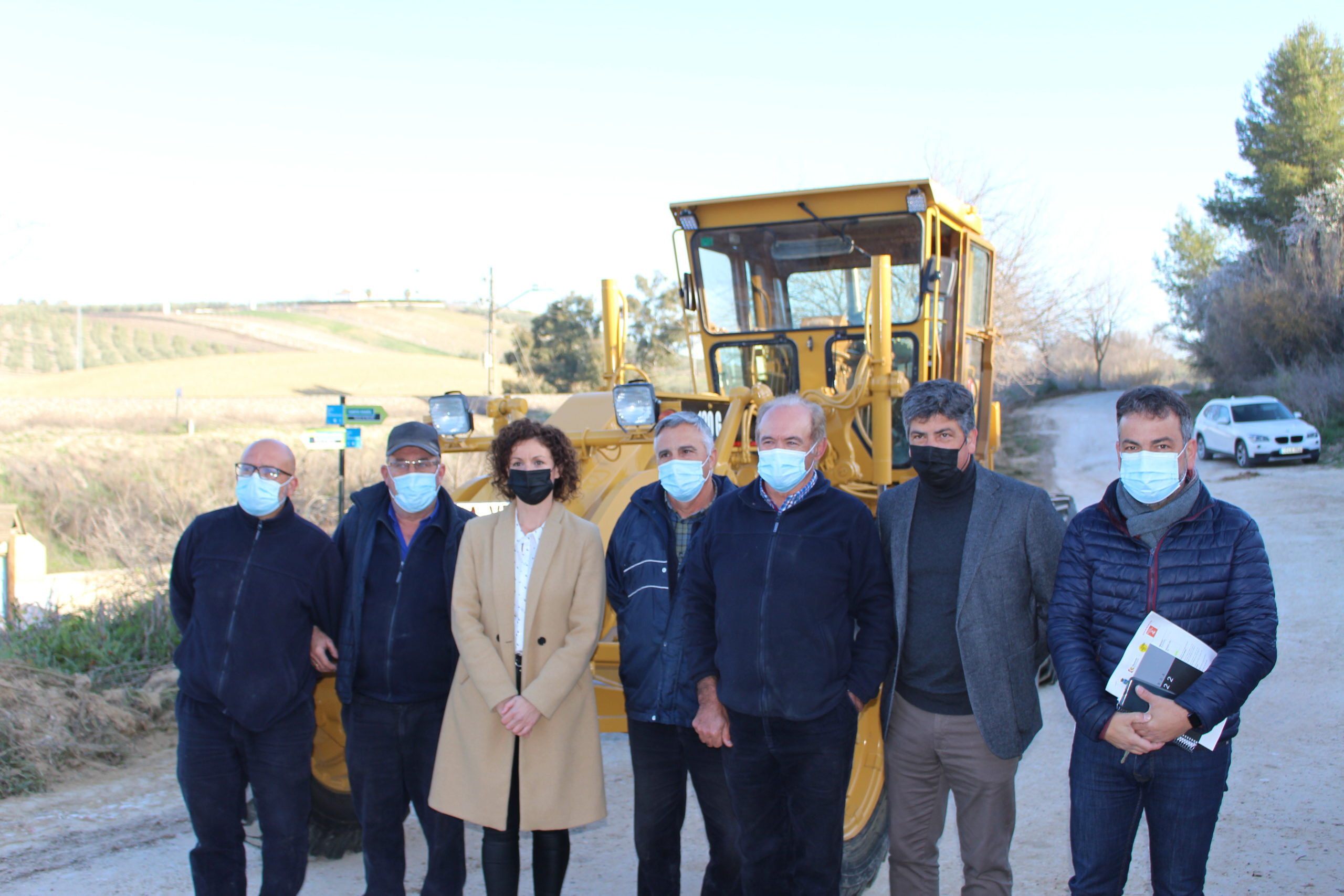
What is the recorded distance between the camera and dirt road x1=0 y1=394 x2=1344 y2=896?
4.51m

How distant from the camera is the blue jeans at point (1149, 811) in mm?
3012

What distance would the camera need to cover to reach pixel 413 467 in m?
3.94

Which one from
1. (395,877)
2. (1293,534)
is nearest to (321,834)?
(395,877)

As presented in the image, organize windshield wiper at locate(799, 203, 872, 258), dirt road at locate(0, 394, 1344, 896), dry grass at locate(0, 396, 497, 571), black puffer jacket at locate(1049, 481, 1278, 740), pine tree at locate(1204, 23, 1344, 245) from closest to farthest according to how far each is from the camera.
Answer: black puffer jacket at locate(1049, 481, 1278, 740) → dirt road at locate(0, 394, 1344, 896) → windshield wiper at locate(799, 203, 872, 258) → dry grass at locate(0, 396, 497, 571) → pine tree at locate(1204, 23, 1344, 245)

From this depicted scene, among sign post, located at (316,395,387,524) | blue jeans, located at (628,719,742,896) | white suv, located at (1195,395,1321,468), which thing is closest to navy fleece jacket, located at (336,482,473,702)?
blue jeans, located at (628,719,742,896)

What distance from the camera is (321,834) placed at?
487cm

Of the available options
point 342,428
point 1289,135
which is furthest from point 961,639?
point 1289,135

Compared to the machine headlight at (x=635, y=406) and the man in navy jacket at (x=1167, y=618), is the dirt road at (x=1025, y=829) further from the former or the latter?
the machine headlight at (x=635, y=406)

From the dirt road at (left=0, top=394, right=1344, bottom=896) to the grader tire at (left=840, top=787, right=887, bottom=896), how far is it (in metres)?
0.42

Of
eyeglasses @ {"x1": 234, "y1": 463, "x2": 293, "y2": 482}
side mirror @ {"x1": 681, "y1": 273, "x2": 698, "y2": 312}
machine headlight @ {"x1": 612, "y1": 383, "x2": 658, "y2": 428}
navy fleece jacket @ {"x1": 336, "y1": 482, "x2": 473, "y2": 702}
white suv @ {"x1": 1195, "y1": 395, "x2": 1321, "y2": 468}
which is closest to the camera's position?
navy fleece jacket @ {"x1": 336, "y1": 482, "x2": 473, "y2": 702}

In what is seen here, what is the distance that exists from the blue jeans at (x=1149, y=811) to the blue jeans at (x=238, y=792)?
2.75 meters

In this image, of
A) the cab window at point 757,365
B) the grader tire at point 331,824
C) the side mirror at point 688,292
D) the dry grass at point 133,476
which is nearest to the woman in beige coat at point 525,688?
the grader tire at point 331,824

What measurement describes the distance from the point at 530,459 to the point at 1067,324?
33371 millimetres

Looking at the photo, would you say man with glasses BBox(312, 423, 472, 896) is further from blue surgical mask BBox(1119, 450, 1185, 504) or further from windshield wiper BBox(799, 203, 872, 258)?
windshield wiper BBox(799, 203, 872, 258)
